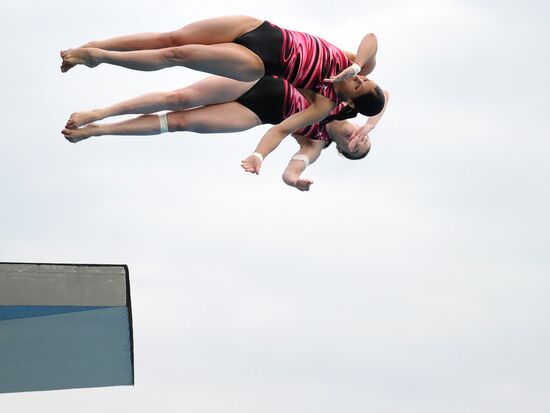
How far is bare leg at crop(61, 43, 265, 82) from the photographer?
12.7 m

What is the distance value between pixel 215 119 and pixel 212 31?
4.43 ft

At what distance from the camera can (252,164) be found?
13.4 meters

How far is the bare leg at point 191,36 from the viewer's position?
1316 centimetres

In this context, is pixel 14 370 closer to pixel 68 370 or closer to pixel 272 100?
pixel 68 370

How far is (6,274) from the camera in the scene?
45.5 ft

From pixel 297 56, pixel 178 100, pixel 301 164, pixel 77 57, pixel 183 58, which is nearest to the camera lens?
pixel 77 57

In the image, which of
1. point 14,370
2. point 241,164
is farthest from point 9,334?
point 241,164

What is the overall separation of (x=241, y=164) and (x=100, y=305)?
217 cm

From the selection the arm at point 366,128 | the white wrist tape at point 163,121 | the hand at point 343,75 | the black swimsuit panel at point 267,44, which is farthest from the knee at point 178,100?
the arm at point 366,128

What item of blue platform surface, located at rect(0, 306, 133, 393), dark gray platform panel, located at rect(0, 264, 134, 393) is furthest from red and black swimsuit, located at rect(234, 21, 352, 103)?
blue platform surface, located at rect(0, 306, 133, 393)

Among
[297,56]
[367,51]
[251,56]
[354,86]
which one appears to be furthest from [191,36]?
[367,51]

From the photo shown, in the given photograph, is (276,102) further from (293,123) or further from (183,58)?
(183,58)

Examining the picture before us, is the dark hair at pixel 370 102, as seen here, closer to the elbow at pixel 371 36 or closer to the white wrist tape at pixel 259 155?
the elbow at pixel 371 36

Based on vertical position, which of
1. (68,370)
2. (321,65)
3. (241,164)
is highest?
(321,65)
